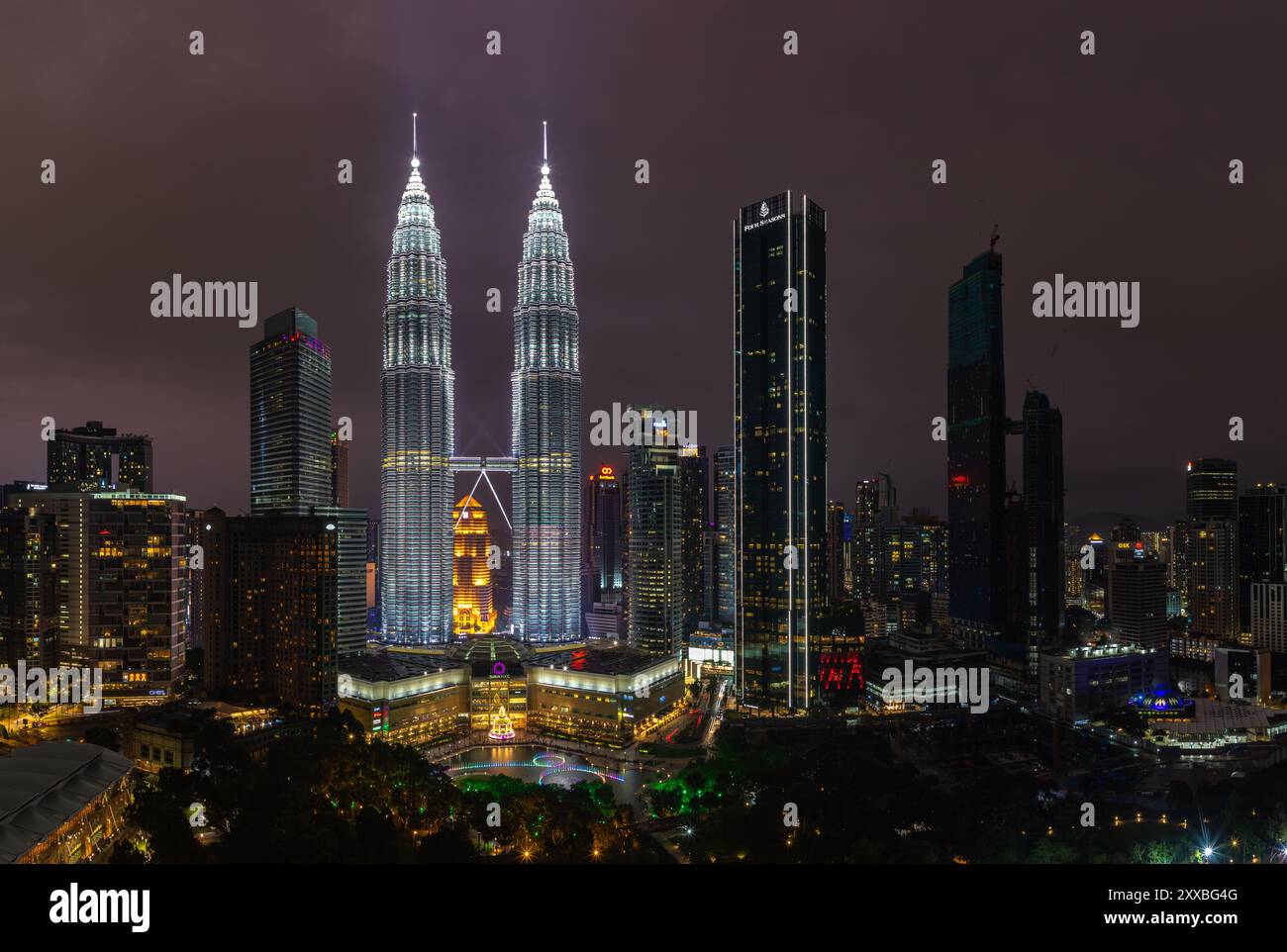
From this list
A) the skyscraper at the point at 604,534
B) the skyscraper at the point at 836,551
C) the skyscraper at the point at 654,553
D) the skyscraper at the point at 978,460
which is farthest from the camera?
the skyscraper at the point at 604,534

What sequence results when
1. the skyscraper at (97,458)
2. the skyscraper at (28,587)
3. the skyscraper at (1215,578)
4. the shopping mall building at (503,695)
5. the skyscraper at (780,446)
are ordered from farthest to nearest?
the skyscraper at (1215,578), the skyscraper at (97,458), the skyscraper at (780,446), the skyscraper at (28,587), the shopping mall building at (503,695)

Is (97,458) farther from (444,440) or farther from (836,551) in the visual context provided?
(836,551)

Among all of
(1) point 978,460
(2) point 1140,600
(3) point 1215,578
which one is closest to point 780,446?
(1) point 978,460

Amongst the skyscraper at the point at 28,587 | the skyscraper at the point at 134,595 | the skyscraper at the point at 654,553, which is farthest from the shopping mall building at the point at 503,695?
the skyscraper at the point at 28,587

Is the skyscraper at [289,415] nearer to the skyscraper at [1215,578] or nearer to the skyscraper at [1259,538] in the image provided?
the skyscraper at [1215,578]

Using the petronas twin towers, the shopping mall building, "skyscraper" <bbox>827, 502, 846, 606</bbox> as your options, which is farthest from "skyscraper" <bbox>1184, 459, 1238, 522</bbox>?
the petronas twin towers

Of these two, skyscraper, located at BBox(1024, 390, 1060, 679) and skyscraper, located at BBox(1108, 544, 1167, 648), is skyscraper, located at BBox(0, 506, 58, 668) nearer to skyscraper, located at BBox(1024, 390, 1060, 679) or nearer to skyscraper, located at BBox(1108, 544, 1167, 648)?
skyscraper, located at BBox(1024, 390, 1060, 679)
